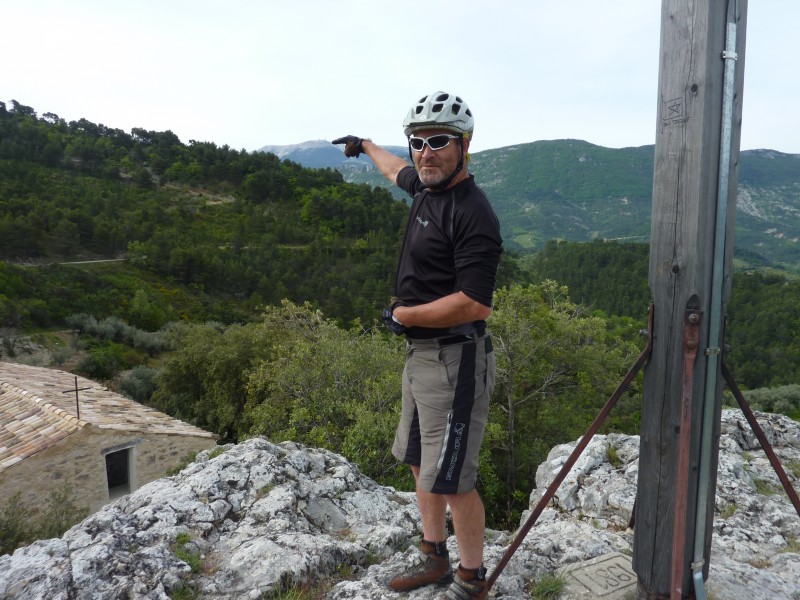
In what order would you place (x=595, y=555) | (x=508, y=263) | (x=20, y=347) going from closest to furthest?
(x=595, y=555)
(x=20, y=347)
(x=508, y=263)

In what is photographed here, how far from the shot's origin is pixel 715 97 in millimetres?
1874

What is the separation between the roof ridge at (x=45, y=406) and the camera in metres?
9.78

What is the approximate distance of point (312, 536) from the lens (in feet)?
10.2

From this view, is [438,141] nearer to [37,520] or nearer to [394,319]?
[394,319]

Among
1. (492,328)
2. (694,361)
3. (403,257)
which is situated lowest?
(492,328)

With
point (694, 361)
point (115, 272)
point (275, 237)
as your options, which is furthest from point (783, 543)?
point (275, 237)

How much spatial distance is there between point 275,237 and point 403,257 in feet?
149

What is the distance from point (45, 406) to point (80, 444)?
2142 mm

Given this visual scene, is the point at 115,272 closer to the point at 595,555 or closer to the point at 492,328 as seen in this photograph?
the point at 492,328

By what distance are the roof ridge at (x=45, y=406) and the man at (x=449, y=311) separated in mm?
9791

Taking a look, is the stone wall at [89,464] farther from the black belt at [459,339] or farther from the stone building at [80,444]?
the black belt at [459,339]

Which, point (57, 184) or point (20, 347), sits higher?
point (57, 184)

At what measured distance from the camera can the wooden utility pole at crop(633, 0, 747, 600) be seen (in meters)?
1.87

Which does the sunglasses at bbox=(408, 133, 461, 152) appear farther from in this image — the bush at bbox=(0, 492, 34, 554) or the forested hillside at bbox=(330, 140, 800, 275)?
the forested hillside at bbox=(330, 140, 800, 275)
